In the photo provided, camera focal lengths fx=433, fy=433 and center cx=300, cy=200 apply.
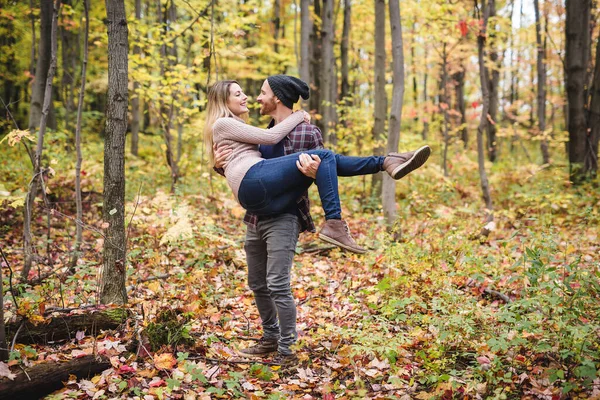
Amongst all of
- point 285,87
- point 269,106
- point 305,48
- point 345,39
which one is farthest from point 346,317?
point 345,39

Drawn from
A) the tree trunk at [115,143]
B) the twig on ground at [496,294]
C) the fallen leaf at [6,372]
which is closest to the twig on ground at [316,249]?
the twig on ground at [496,294]

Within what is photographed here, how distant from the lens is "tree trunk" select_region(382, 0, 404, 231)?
6.64 m

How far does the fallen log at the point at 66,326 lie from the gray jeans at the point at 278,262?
1265 mm

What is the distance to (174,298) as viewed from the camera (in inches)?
187

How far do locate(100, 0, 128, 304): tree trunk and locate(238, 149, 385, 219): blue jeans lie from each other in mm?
1332

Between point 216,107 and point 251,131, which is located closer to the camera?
point 251,131

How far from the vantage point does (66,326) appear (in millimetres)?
3611

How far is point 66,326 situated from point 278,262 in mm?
1855

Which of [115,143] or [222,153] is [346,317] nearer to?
[222,153]

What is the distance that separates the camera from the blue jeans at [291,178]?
10.8 feet

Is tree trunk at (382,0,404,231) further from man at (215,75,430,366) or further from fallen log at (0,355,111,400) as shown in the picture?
fallen log at (0,355,111,400)

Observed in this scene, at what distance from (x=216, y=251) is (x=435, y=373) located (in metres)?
3.78

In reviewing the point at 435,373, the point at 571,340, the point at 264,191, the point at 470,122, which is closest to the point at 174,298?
the point at 264,191

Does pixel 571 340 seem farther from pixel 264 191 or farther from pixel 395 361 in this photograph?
pixel 264 191
